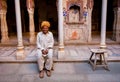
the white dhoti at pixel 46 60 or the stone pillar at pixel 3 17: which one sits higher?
the stone pillar at pixel 3 17

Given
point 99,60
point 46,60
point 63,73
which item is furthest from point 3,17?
point 99,60

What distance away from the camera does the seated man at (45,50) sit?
16.9ft

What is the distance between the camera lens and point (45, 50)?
525cm

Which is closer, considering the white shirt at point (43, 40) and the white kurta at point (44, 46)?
the white kurta at point (44, 46)

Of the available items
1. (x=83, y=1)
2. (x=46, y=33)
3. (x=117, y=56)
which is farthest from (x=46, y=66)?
(x=83, y=1)

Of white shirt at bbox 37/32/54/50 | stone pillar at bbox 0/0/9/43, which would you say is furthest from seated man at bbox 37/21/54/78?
stone pillar at bbox 0/0/9/43

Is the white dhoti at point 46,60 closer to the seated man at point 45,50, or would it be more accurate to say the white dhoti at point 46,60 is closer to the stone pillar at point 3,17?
the seated man at point 45,50

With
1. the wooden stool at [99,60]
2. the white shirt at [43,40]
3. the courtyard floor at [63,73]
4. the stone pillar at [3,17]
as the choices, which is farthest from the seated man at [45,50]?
the stone pillar at [3,17]

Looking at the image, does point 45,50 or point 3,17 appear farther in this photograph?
point 3,17

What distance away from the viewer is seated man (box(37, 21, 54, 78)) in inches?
203

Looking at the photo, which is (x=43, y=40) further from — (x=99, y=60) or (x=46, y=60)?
(x=99, y=60)

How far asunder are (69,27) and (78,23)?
51 cm

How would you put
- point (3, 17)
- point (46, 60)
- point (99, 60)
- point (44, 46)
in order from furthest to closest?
point (3, 17) < point (99, 60) < point (44, 46) < point (46, 60)

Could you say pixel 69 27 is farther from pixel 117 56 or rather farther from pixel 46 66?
pixel 46 66
